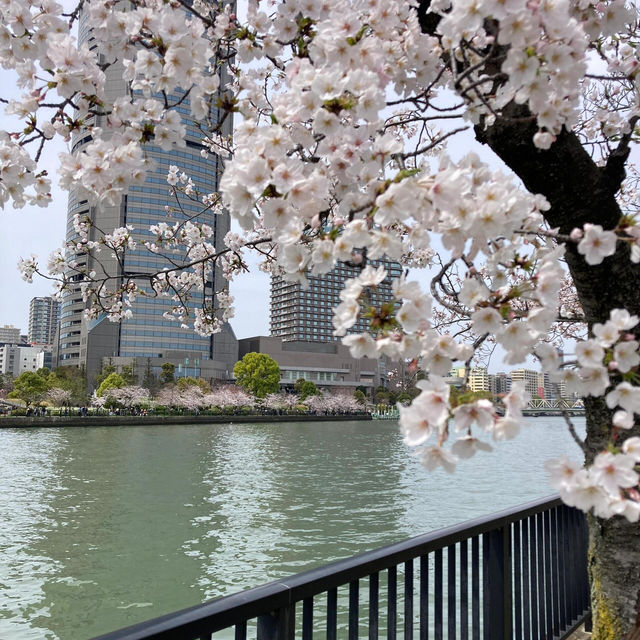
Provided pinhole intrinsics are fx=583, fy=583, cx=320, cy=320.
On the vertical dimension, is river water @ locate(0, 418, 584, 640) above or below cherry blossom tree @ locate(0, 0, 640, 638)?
below

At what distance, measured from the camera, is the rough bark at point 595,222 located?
2.12 meters

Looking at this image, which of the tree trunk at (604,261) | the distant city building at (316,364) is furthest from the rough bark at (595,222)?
the distant city building at (316,364)

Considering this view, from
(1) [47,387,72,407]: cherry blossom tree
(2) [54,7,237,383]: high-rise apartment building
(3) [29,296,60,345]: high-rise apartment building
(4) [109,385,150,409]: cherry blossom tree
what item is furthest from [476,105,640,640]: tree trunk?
(3) [29,296,60,345]: high-rise apartment building

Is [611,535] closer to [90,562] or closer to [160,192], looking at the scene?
[90,562]

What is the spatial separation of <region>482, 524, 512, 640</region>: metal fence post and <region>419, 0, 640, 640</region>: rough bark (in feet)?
1.54

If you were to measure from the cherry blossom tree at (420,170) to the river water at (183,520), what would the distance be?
0.30m

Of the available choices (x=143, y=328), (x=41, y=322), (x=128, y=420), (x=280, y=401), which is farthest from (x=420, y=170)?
(x=41, y=322)

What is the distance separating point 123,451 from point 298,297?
10540 cm

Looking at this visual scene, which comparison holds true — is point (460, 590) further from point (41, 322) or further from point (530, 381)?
point (41, 322)

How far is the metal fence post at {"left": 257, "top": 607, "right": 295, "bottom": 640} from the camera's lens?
1689mm

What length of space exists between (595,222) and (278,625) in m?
1.76

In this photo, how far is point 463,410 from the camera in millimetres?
1196

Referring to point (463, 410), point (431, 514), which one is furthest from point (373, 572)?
point (431, 514)

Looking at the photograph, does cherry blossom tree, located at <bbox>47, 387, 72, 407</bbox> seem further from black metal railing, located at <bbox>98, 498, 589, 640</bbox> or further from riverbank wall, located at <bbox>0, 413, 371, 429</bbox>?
black metal railing, located at <bbox>98, 498, 589, 640</bbox>
